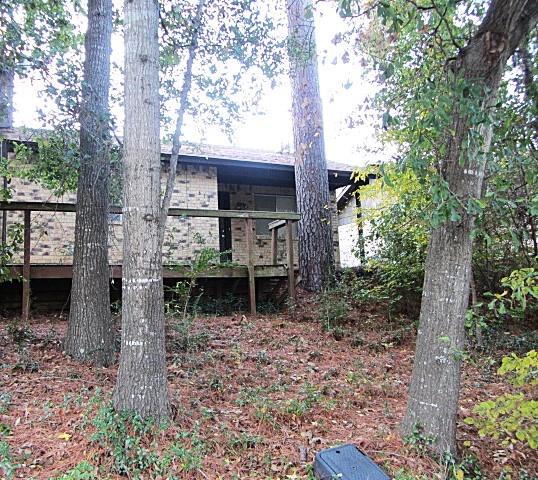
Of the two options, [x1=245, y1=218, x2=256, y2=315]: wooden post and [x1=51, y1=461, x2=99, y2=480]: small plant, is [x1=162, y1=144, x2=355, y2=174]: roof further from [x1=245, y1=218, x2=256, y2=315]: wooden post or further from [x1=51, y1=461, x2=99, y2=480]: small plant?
[x1=51, y1=461, x2=99, y2=480]: small plant

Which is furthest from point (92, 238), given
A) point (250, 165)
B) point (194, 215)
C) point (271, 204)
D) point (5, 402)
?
point (271, 204)

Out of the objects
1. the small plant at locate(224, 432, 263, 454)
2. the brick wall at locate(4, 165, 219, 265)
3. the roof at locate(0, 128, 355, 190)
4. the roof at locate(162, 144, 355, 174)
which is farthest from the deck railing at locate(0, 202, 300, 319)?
the small plant at locate(224, 432, 263, 454)

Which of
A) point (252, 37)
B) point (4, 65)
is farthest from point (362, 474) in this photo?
point (4, 65)

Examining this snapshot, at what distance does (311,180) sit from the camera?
9758mm

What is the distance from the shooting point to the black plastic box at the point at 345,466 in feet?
9.43

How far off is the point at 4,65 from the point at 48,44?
66 cm

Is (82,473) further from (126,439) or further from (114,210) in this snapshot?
(114,210)

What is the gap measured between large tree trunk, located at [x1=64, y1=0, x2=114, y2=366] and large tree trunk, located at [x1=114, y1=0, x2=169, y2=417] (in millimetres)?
1630

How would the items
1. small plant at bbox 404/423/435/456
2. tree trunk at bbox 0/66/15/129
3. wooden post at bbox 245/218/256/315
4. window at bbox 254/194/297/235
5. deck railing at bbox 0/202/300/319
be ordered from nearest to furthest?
small plant at bbox 404/423/435/456 < tree trunk at bbox 0/66/15/129 < deck railing at bbox 0/202/300/319 < wooden post at bbox 245/218/256/315 < window at bbox 254/194/297/235

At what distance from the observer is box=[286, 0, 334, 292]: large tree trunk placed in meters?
Answer: 9.40

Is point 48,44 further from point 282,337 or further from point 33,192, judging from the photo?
point 33,192

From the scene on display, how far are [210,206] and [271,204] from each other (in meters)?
2.47

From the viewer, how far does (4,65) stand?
477cm

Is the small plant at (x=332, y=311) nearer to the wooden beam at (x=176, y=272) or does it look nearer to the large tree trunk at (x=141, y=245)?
the wooden beam at (x=176, y=272)
